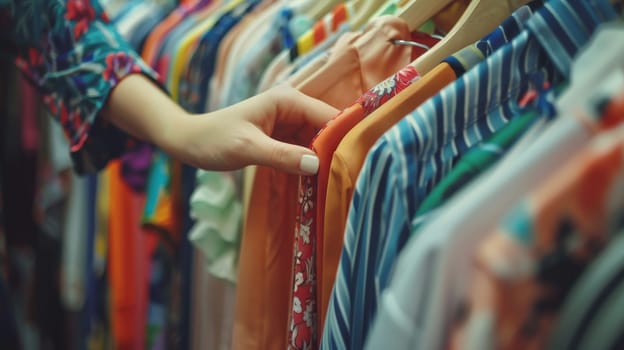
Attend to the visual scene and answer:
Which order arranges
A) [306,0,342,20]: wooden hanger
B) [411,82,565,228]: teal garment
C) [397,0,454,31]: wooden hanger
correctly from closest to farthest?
[411,82,565,228]: teal garment → [397,0,454,31]: wooden hanger → [306,0,342,20]: wooden hanger

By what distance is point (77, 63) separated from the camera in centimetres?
80

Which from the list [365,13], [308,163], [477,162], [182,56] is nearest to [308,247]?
[308,163]

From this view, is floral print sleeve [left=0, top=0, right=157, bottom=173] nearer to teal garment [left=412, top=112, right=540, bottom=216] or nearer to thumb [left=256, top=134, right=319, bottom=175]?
thumb [left=256, top=134, right=319, bottom=175]

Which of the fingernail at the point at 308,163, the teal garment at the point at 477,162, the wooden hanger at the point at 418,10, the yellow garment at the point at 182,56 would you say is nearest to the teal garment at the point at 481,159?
the teal garment at the point at 477,162

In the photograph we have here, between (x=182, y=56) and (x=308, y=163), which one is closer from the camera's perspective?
(x=308, y=163)

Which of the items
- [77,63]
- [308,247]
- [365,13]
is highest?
[77,63]

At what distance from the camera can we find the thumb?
0.58 m

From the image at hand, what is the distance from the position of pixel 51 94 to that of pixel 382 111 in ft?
1.57

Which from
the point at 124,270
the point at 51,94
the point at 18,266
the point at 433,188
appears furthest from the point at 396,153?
the point at 18,266

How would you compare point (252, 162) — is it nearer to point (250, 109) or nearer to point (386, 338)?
point (250, 109)

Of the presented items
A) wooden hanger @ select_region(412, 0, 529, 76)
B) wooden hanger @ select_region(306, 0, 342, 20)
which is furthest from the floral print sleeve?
wooden hanger @ select_region(412, 0, 529, 76)

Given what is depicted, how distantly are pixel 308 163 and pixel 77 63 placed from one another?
1.26ft

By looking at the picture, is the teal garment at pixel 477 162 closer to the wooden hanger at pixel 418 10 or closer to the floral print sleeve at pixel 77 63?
the wooden hanger at pixel 418 10

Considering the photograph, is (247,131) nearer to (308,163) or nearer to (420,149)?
(308,163)
